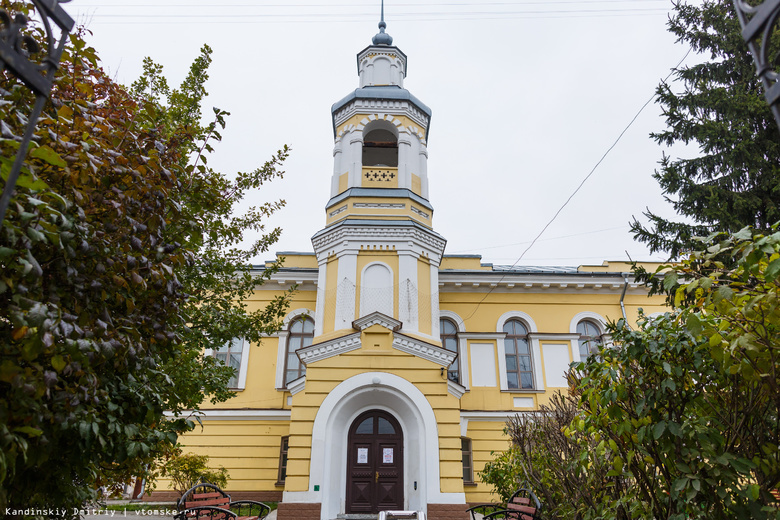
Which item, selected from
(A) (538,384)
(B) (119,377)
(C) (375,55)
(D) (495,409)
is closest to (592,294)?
(A) (538,384)

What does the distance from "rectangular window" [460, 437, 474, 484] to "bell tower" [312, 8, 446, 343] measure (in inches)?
145

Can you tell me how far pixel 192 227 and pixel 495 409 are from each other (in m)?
12.6

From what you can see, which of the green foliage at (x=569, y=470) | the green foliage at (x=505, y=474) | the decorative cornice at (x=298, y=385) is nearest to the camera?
the green foliage at (x=569, y=470)

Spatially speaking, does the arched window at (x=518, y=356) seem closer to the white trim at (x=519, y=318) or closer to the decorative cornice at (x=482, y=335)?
the white trim at (x=519, y=318)

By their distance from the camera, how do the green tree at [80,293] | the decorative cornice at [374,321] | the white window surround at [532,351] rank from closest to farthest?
the green tree at [80,293]
the decorative cornice at [374,321]
the white window surround at [532,351]

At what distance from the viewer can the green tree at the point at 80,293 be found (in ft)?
8.21

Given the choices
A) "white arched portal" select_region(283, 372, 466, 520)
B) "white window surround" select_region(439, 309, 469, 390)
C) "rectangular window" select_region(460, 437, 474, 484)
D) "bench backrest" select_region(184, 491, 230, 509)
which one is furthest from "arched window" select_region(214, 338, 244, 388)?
"bench backrest" select_region(184, 491, 230, 509)

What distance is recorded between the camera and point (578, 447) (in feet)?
20.1

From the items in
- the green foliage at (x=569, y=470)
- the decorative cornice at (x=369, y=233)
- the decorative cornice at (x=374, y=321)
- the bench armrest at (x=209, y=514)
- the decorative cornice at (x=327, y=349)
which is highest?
the decorative cornice at (x=369, y=233)

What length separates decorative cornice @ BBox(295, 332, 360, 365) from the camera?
1214cm

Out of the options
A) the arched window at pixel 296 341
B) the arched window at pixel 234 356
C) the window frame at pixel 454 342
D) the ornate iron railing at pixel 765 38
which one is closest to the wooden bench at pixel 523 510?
the ornate iron railing at pixel 765 38

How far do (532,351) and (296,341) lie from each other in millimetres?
7830

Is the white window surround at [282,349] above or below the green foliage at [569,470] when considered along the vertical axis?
above

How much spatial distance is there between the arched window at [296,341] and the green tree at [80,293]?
11.5 m
